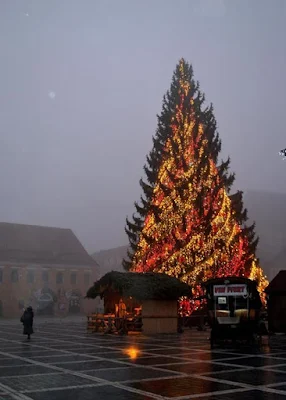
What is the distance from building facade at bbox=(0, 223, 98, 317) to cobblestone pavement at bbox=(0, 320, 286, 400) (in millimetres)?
47982

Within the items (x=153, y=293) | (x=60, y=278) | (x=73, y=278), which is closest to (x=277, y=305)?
(x=153, y=293)

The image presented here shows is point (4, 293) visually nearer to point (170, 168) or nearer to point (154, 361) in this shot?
point (170, 168)

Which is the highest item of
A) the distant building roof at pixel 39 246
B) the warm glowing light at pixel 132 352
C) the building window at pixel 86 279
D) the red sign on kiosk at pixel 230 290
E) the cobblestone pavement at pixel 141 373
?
the distant building roof at pixel 39 246

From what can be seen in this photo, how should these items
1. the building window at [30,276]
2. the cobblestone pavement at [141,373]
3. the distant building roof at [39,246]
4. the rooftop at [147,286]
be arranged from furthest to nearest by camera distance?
the distant building roof at [39,246]
the building window at [30,276]
the rooftop at [147,286]
the cobblestone pavement at [141,373]

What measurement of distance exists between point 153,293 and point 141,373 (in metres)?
15.3

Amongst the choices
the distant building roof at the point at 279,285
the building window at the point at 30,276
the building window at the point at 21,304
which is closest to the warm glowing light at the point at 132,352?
the distant building roof at the point at 279,285

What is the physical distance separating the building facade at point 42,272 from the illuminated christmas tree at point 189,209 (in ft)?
103

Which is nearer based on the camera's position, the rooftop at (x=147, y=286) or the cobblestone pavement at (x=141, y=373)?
the cobblestone pavement at (x=141, y=373)

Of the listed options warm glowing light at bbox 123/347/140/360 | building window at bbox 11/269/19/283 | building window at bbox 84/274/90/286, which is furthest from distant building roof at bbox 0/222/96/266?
→ warm glowing light at bbox 123/347/140/360

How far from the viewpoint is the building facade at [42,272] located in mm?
67062

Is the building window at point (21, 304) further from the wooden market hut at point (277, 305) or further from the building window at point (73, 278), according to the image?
the wooden market hut at point (277, 305)

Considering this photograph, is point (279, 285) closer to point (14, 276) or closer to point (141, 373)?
point (141, 373)

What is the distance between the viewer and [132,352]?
61.0ft

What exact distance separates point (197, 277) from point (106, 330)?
7.73 meters
